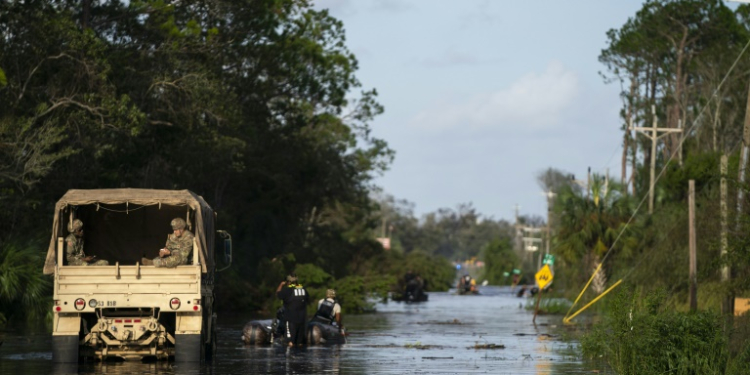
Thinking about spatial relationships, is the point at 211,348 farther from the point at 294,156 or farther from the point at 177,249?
the point at 294,156

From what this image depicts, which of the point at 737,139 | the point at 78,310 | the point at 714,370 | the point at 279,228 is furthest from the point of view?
the point at 737,139

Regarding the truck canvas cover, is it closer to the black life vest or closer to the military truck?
the military truck

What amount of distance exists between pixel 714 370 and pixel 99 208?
1196 centimetres

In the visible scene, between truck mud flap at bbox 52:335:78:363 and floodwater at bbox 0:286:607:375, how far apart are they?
239mm

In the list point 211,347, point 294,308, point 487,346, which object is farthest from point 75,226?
point 487,346

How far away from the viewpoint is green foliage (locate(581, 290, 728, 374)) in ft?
60.5

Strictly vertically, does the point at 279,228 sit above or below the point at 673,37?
below

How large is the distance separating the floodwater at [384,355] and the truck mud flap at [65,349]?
9.4 inches

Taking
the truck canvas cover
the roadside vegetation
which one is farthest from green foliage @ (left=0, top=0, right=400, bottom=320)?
the truck canvas cover

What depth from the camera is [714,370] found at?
18422 millimetres

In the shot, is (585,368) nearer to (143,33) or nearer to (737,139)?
(143,33)

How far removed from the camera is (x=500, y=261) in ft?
444

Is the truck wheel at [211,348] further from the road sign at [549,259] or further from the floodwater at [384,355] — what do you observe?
the road sign at [549,259]

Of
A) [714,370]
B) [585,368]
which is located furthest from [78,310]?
[714,370]
